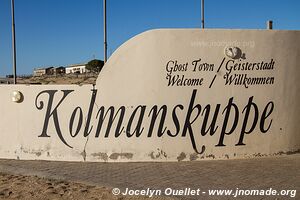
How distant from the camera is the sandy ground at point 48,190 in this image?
5947mm

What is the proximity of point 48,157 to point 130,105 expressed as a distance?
2.11 meters

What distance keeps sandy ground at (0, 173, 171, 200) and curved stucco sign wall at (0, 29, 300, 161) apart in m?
1.77

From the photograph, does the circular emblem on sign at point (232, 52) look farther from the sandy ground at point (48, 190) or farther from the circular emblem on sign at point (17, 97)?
the circular emblem on sign at point (17, 97)

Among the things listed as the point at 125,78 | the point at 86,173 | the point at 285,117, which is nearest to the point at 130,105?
the point at 125,78

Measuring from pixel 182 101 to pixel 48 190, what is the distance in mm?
3331

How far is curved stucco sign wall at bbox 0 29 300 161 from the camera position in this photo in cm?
831

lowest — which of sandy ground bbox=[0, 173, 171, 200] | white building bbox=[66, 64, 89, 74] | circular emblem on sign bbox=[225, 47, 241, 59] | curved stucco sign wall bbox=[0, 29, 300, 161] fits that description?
white building bbox=[66, 64, 89, 74]

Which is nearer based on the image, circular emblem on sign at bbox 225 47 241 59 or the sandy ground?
the sandy ground

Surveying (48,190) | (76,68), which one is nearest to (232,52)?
(48,190)

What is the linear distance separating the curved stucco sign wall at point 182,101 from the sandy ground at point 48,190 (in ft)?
5.82

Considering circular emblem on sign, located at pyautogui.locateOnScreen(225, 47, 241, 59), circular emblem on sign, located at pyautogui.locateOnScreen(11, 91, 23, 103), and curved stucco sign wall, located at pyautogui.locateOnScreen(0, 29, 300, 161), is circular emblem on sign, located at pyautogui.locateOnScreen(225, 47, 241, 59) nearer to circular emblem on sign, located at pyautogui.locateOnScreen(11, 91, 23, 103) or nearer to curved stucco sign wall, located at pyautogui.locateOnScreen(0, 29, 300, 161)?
curved stucco sign wall, located at pyautogui.locateOnScreen(0, 29, 300, 161)

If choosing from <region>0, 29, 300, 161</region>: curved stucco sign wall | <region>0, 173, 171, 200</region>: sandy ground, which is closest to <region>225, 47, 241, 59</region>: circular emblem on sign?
<region>0, 29, 300, 161</region>: curved stucco sign wall

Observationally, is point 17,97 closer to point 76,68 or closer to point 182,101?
point 182,101

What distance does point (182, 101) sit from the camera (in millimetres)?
8352
